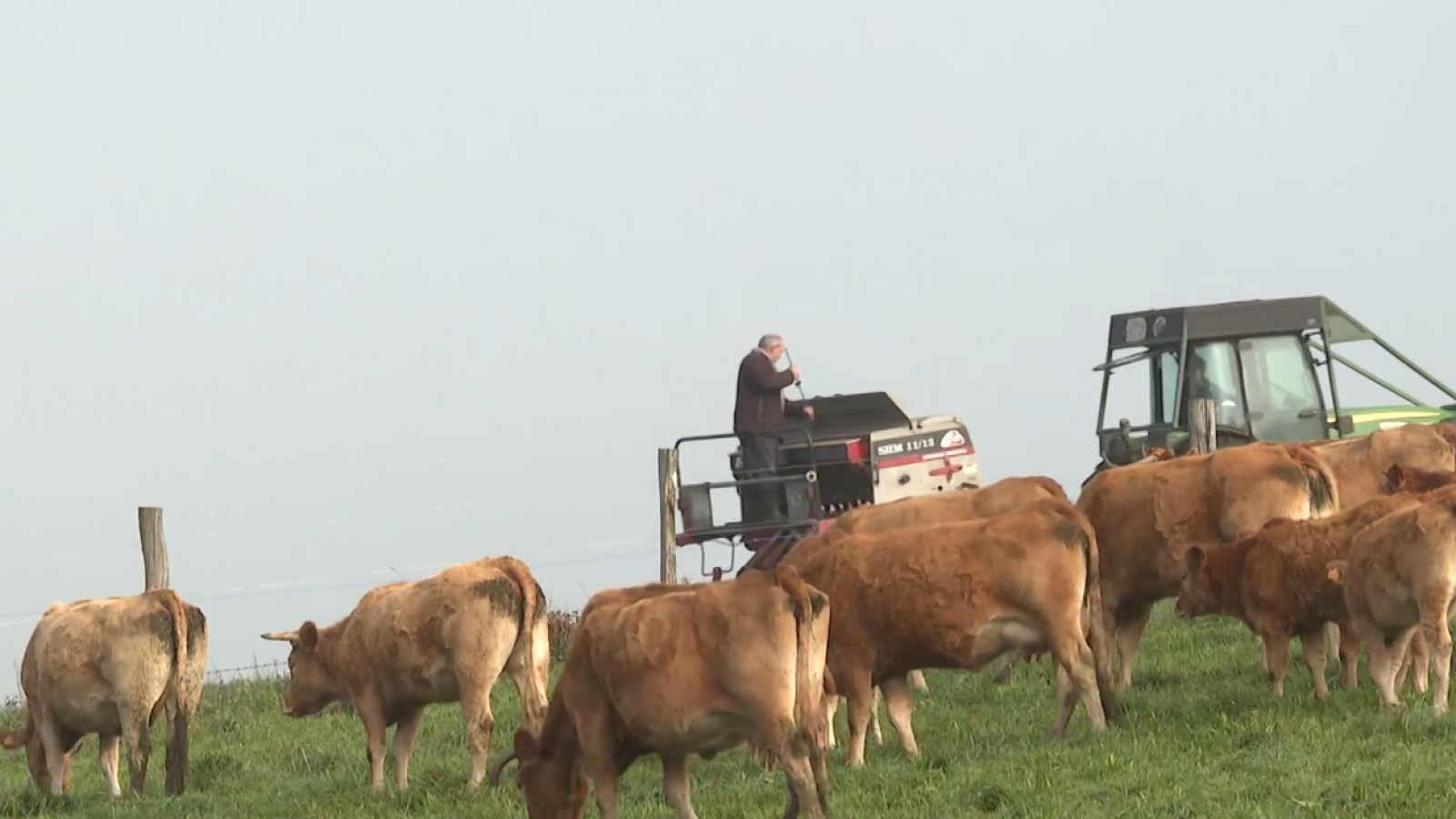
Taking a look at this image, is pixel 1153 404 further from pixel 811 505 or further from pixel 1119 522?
pixel 1119 522

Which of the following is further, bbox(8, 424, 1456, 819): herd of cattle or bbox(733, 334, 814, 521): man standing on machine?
bbox(733, 334, 814, 521): man standing on machine

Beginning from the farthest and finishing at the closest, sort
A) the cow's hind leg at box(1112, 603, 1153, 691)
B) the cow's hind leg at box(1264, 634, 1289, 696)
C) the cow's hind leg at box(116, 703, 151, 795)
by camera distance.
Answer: the cow's hind leg at box(1112, 603, 1153, 691) → the cow's hind leg at box(116, 703, 151, 795) → the cow's hind leg at box(1264, 634, 1289, 696)

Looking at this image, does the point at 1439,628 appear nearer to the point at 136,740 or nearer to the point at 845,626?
the point at 845,626

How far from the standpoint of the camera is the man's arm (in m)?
22.4

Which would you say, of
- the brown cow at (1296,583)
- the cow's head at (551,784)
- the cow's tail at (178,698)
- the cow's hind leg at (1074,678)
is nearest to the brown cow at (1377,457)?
the brown cow at (1296,583)

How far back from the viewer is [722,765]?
1391cm

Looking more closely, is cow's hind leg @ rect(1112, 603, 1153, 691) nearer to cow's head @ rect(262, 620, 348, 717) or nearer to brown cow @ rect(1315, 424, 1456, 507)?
brown cow @ rect(1315, 424, 1456, 507)

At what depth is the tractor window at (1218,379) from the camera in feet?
78.5

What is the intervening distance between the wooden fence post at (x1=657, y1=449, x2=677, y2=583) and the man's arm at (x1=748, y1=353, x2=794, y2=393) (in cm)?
176

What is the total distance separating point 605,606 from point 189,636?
5184 millimetres

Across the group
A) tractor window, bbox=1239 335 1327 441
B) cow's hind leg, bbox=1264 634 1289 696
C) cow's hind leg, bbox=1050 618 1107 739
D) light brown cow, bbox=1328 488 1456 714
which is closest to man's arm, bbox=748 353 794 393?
tractor window, bbox=1239 335 1327 441

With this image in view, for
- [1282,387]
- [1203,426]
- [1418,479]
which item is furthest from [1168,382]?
[1418,479]

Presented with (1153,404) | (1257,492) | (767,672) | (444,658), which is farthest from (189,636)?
(1153,404)

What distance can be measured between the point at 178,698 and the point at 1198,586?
7501mm
